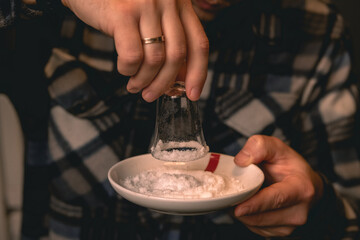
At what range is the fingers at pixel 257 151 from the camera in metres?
0.70

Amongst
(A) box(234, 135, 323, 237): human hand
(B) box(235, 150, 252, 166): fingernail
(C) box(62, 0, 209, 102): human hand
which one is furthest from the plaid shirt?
(C) box(62, 0, 209, 102): human hand

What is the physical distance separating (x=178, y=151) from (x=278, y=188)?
0.22 meters

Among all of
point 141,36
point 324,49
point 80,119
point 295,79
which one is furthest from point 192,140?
point 324,49

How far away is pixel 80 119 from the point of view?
982mm

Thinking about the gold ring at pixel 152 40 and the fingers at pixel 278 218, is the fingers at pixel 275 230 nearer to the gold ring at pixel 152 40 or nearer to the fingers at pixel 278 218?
the fingers at pixel 278 218

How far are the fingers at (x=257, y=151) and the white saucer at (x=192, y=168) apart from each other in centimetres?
2

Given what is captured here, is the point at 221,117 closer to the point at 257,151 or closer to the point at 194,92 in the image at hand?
the point at 257,151

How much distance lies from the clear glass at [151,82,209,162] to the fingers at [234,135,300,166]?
10 centimetres

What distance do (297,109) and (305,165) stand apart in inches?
13.8

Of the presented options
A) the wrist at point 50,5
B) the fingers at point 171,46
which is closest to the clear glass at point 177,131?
the fingers at point 171,46

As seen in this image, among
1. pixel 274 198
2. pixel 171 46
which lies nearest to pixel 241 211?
pixel 274 198

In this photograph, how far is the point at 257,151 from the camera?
704mm

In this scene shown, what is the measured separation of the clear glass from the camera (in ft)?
2.07

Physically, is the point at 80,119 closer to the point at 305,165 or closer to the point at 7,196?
Result: the point at 7,196
